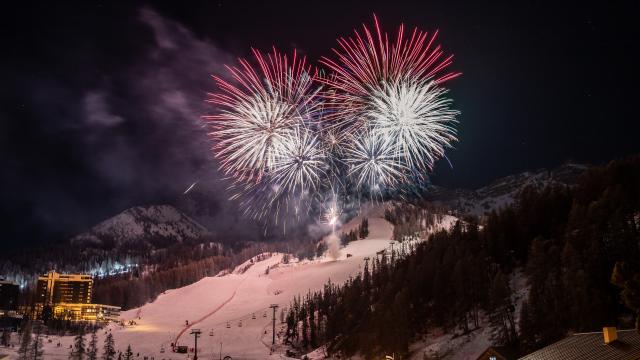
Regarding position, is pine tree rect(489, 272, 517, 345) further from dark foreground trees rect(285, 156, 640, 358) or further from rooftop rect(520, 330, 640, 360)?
rooftop rect(520, 330, 640, 360)

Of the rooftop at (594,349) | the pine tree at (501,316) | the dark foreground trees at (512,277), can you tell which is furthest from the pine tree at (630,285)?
the pine tree at (501,316)

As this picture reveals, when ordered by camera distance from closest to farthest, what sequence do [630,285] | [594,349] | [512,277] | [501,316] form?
[630,285], [594,349], [501,316], [512,277]

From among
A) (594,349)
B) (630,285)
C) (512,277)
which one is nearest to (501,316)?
(512,277)

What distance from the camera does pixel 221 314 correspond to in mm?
190250

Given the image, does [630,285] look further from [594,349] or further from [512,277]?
[512,277]

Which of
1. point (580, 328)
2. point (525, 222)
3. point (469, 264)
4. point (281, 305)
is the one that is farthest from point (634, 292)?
point (281, 305)

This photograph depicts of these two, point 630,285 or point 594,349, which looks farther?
point 594,349

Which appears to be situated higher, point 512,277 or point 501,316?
point 512,277

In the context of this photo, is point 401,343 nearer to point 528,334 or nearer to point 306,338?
point 528,334

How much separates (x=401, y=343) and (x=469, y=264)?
22.6 meters

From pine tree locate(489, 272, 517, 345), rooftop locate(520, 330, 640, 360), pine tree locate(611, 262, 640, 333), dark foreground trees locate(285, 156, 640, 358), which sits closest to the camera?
pine tree locate(611, 262, 640, 333)

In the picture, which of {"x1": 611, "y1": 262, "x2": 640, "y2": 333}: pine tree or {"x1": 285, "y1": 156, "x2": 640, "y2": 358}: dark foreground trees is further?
{"x1": 285, "y1": 156, "x2": 640, "y2": 358}: dark foreground trees

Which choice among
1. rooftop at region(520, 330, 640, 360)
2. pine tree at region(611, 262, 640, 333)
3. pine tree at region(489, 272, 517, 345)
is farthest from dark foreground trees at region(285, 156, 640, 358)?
pine tree at region(611, 262, 640, 333)

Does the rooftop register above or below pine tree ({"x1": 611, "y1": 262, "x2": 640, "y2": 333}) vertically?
below
